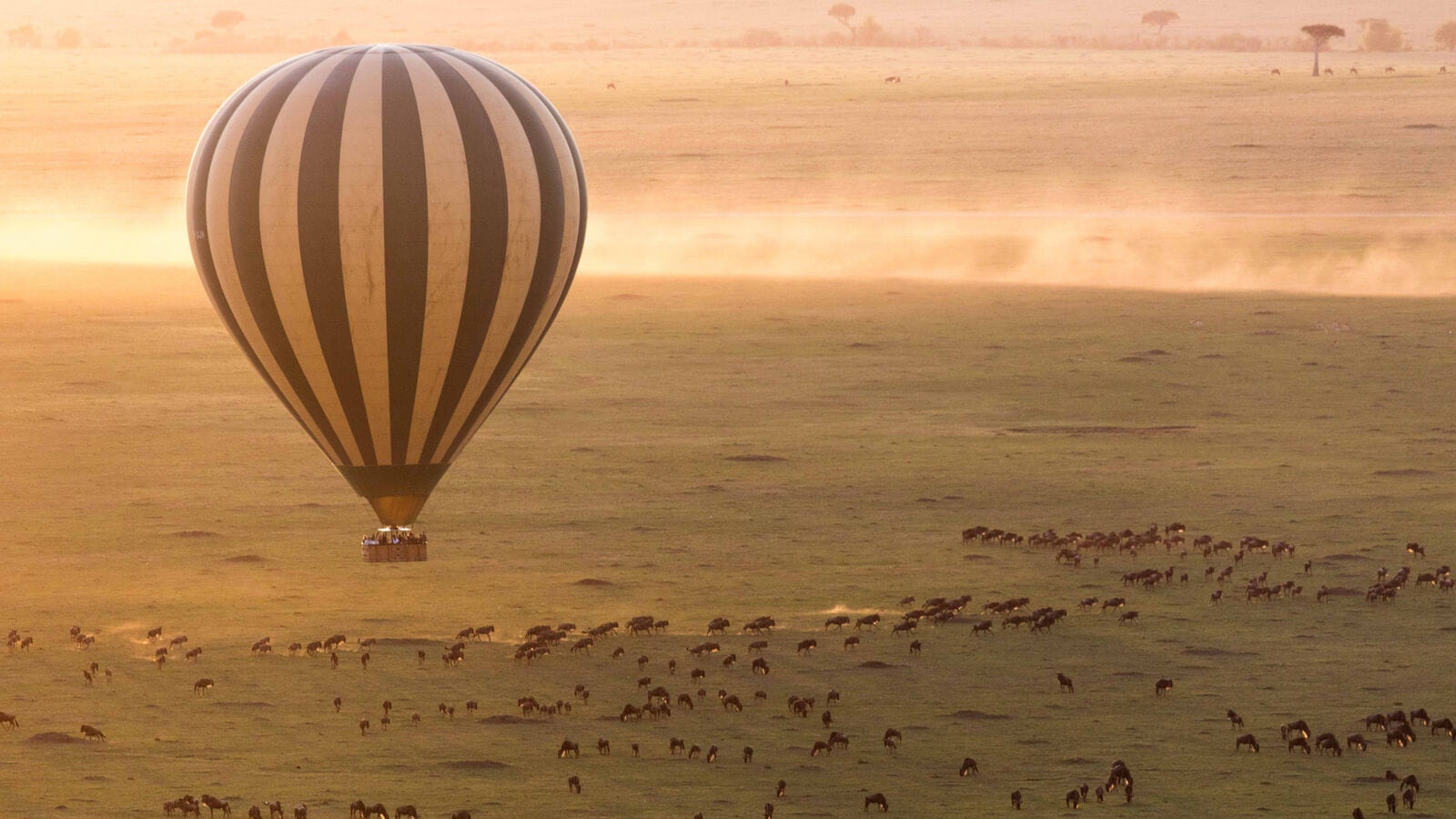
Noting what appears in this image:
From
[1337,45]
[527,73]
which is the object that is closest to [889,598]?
[527,73]

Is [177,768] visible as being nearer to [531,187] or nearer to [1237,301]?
[531,187]

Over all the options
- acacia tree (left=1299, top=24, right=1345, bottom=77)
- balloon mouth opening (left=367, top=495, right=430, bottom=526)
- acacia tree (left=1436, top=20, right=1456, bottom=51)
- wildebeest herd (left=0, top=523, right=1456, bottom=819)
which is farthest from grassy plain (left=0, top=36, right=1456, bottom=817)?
acacia tree (left=1436, top=20, right=1456, bottom=51)

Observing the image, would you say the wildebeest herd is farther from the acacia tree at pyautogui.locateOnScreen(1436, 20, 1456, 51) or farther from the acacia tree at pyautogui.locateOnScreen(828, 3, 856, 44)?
the acacia tree at pyautogui.locateOnScreen(828, 3, 856, 44)

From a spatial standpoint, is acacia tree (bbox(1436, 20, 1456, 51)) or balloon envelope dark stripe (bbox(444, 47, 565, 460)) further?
acacia tree (bbox(1436, 20, 1456, 51))

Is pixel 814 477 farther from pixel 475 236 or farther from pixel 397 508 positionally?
pixel 397 508

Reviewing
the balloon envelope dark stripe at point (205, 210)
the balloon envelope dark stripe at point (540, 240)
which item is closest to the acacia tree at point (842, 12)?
the balloon envelope dark stripe at point (540, 240)

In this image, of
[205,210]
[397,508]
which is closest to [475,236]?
[205,210]

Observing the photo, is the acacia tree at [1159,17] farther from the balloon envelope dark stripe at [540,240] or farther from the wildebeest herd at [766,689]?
the balloon envelope dark stripe at [540,240]
